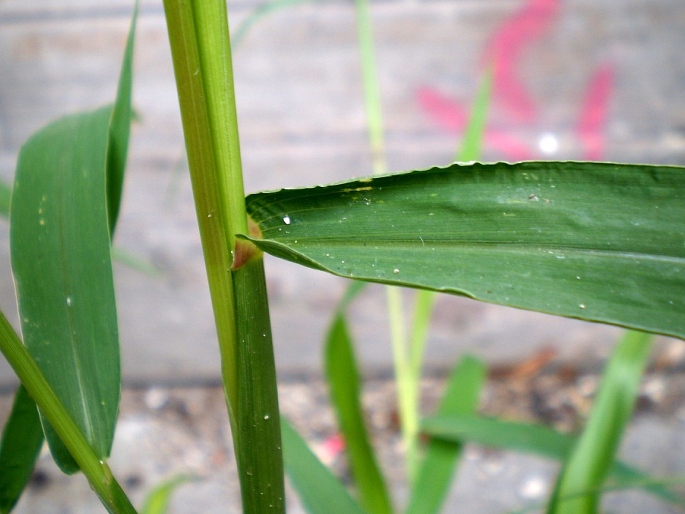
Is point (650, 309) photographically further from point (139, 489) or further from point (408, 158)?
point (139, 489)

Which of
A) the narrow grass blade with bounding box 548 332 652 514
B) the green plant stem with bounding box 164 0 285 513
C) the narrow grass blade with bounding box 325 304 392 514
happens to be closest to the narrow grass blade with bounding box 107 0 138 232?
the green plant stem with bounding box 164 0 285 513

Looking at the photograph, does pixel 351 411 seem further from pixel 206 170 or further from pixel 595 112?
pixel 595 112

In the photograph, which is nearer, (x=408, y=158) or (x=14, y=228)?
(x=14, y=228)

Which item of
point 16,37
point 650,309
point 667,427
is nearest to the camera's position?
point 650,309

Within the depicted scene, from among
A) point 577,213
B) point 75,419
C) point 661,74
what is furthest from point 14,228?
point 661,74

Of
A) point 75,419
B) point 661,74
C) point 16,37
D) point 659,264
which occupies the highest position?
point 661,74

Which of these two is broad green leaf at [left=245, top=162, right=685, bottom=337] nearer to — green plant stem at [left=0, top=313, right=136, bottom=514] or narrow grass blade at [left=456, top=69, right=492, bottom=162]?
green plant stem at [left=0, top=313, right=136, bottom=514]

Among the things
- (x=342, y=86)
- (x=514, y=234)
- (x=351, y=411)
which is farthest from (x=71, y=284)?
(x=342, y=86)
